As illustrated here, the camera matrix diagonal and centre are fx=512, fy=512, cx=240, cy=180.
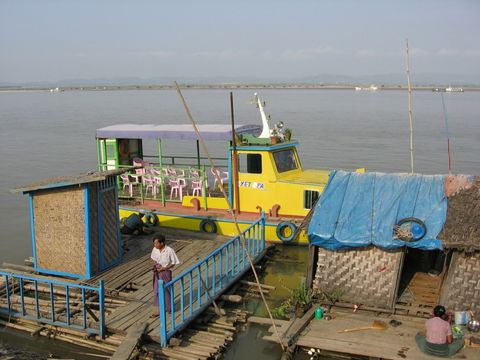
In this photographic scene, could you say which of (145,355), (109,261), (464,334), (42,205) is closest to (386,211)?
(464,334)

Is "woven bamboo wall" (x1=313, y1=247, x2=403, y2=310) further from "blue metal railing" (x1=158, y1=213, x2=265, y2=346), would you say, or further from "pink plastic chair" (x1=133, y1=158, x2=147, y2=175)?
"pink plastic chair" (x1=133, y1=158, x2=147, y2=175)

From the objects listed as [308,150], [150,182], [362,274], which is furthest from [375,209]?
[308,150]

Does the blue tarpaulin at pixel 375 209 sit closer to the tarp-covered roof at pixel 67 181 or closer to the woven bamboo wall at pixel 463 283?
the woven bamboo wall at pixel 463 283

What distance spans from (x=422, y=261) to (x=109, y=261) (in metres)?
6.72

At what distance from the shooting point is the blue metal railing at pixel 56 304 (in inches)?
333

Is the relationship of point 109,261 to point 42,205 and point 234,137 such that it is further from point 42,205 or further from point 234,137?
point 234,137

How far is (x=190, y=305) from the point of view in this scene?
8.75 meters

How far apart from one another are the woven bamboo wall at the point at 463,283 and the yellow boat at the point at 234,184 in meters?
4.63

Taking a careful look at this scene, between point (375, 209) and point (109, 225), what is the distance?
17.9 feet

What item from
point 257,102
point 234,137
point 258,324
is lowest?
point 258,324

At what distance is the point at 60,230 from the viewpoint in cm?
1038

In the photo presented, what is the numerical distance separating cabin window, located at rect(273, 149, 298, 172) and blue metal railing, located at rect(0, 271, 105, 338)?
595 cm

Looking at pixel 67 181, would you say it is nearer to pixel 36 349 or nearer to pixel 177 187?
pixel 36 349

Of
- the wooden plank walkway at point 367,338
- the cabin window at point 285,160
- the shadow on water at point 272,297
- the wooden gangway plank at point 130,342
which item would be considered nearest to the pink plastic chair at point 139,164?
the cabin window at point 285,160
